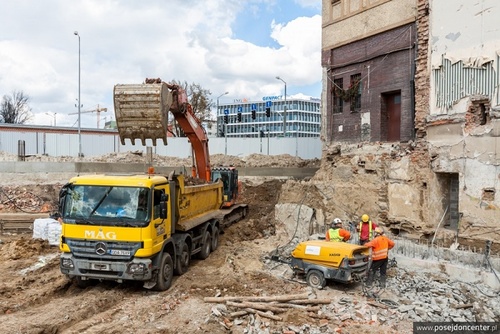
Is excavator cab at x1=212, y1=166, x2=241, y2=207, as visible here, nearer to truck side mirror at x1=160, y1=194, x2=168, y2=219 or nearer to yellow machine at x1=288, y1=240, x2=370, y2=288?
yellow machine at x1=288, y1=240, x2=370, y2=288

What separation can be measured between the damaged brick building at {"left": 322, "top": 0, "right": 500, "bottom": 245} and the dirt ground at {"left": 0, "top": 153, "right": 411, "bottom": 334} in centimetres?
459

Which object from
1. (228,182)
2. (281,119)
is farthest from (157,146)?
(281,119)

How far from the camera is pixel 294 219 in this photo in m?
16.5

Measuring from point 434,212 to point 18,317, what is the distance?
459 inches

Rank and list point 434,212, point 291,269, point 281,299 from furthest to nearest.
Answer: point 434,212 → point 291,269 → point 281,299

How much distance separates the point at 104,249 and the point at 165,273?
1570mm

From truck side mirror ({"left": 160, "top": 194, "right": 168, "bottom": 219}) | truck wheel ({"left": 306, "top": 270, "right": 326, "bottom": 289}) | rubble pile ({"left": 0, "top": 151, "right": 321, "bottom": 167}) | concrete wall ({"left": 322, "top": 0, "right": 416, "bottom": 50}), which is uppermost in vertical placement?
concrete wall ({"left": 322, "top": 0, "right": 416, "bottom": 50})

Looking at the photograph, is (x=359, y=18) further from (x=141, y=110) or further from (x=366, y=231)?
(x=141, y=110)

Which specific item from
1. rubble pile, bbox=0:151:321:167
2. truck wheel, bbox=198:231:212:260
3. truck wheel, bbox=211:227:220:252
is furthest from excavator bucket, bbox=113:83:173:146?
rubble pile, bbox=0:151:321:167

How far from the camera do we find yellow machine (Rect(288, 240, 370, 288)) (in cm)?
1002

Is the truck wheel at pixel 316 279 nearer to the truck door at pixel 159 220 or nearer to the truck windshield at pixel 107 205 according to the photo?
the truck door at pixel 159 220

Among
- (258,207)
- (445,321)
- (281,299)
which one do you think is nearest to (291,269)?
(281,299)

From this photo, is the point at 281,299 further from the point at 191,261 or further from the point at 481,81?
the point at 481,81

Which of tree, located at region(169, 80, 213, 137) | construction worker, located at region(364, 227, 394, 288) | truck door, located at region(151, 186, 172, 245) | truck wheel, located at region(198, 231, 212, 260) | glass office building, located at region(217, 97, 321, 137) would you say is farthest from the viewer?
glass office building, located at region(217, 97, 321, 137)
